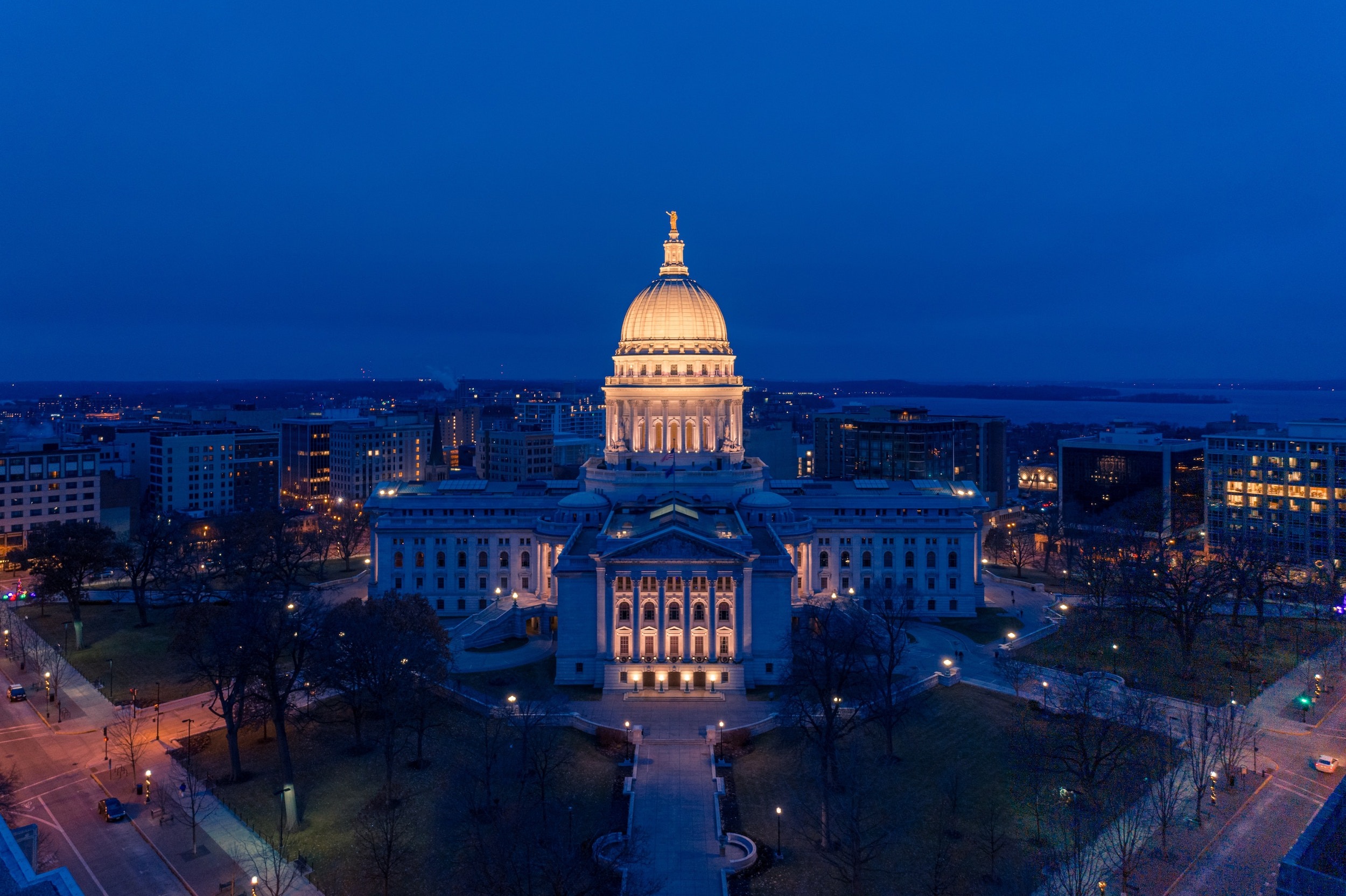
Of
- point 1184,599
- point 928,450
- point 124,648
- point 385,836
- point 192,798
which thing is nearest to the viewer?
point 385,836

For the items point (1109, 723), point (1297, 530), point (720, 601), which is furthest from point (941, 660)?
point (1297, 530)

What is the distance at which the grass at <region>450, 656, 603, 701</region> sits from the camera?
220ft

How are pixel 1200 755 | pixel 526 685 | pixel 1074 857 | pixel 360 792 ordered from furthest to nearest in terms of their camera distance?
pixel 526 685
pixel 1200 755
pixel 360 792
pixel 1074 857

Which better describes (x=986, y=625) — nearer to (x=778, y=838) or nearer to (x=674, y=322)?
(x=674, y=322)

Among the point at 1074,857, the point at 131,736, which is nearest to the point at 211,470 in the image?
the point at 131,736

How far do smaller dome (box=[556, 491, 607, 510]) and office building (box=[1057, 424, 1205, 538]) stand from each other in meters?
60.7

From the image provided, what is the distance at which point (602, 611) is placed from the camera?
234 ft

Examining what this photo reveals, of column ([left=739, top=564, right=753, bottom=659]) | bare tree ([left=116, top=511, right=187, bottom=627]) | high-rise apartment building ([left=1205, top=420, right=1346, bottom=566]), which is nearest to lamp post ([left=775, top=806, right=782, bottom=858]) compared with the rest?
column ([left=739, top=564, right=753, bottom=659])

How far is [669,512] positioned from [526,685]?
1932 centimetres

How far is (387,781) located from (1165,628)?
67356 mm

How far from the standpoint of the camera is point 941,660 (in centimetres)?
7362

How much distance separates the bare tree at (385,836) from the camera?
4128 cm

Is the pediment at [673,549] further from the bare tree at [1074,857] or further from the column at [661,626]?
the bare tree at [1074,857]

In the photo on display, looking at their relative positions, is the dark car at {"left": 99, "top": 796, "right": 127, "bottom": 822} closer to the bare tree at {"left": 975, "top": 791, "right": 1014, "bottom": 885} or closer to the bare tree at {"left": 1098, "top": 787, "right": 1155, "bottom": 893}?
the bare tree at {"left": 975, "top": 791, "right": 1014, "bottom": 885}
